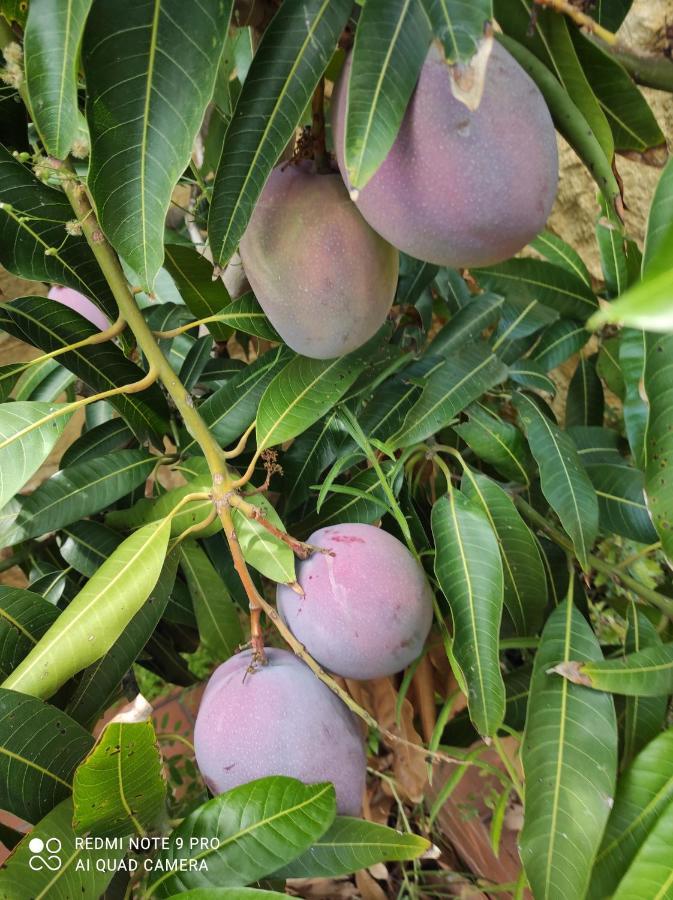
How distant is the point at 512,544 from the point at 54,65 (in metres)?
0.57

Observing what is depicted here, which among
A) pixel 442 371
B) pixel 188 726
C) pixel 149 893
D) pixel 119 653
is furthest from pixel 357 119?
pixel 188 726

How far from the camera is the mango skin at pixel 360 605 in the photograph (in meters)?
0.59

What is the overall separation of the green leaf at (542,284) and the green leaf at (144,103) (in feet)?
1.67

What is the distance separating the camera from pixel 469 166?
39 cm

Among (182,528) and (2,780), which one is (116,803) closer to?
(2,780)

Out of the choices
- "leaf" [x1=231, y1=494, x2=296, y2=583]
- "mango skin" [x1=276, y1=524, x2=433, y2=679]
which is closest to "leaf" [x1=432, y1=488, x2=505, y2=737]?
"mango skin" [x1=276, y1=524, x2=433, y2=679]

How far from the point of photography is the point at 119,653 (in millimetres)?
630

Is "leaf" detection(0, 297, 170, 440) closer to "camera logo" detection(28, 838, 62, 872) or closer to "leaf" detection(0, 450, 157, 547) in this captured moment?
"leaf" detection(0, 450, 157, 547)

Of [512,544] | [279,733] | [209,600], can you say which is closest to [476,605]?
[512,544]

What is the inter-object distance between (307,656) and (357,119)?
441mm

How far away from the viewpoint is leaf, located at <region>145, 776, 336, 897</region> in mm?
528

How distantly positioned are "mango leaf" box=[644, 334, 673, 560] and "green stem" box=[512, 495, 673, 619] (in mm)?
176

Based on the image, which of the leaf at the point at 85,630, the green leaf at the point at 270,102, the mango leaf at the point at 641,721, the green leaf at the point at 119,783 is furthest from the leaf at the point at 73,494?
the mango leaf at the point at 641,721

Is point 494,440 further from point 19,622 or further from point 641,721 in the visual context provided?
point 19,622
